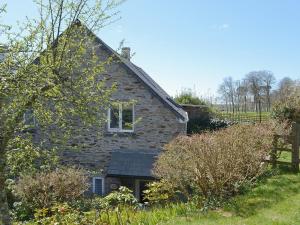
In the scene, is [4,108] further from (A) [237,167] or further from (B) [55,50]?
(A) [237,167]

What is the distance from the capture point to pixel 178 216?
8312 mm

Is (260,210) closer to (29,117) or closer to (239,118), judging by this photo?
(29,117)

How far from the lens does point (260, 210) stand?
8359mm

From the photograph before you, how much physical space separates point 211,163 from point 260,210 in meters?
1.74

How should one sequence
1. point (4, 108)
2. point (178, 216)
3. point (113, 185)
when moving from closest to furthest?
point (4, 108), point (178, 216), point (113, 185)

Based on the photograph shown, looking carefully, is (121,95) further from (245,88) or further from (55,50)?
(245,88)

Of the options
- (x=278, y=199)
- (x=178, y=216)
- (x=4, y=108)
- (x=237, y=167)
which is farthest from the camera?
(x=237, y=167)

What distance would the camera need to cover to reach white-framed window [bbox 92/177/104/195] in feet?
59.8

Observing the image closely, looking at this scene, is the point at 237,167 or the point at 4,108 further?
the point at 237,167

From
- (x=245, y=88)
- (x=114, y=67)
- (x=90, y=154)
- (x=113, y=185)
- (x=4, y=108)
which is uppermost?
(x=245, y=88)

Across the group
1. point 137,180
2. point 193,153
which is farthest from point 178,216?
point 137,180

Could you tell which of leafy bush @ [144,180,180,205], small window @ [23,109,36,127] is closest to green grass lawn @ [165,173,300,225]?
leafy bush @ [144,180,180,205]

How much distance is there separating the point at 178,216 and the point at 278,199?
8.91 feet

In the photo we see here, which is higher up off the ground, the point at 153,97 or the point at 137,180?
the point at 153,97
